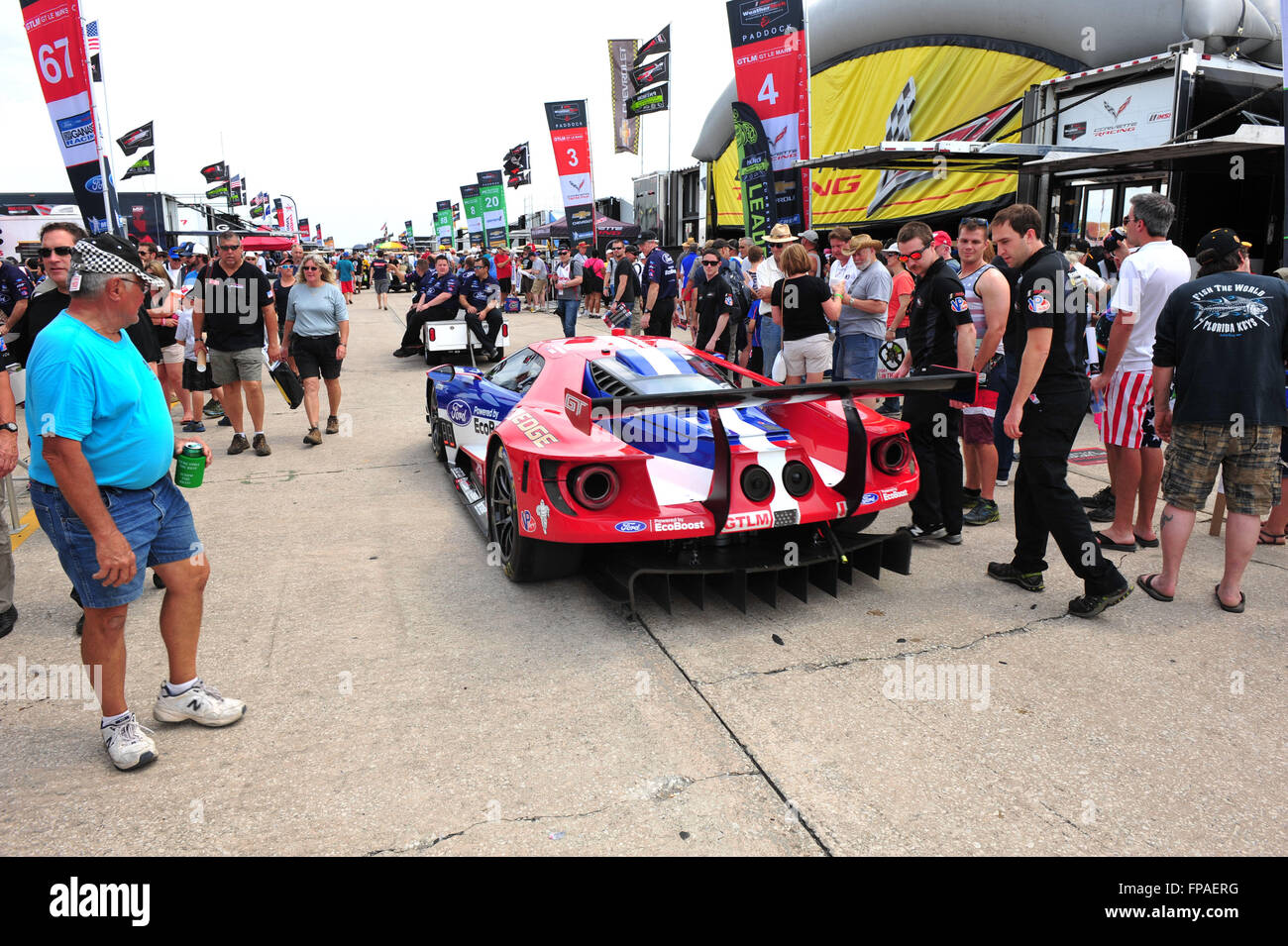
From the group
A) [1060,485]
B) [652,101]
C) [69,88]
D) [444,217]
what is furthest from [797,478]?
[444,217]

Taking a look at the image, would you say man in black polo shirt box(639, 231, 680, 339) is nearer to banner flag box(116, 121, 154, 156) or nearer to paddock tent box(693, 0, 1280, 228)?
paddock tent box(693, 0, 1280, 228)

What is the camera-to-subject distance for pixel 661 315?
10.7 m

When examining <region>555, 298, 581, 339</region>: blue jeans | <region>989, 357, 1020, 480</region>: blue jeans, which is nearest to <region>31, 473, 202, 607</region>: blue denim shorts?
<region>989, 357, 1020, 480</region>: blue jeans

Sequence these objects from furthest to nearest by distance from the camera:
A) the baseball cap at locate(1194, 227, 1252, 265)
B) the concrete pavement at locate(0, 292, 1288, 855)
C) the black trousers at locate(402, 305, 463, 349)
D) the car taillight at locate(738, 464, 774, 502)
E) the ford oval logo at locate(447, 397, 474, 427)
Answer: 1. the black trousers at locate(402, 305, 463, 349)
2. the ford oval logo at locate(447, 397, 474, 427)
3. the baseball cap at locate(1194, 227, 1252, 265)
4. the car taillight at locate(738, 464, 774, 502)
5. the concrete pavement at locate(0, 292, 1288, 855)

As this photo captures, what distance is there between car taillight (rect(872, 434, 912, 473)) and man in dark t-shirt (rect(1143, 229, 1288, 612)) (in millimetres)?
1225

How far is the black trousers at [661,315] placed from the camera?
34.8 feet

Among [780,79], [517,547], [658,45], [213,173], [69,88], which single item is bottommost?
[517,547]

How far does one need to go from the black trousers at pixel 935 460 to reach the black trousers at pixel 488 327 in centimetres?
895

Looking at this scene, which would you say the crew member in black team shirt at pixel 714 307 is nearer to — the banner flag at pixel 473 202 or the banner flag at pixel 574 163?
the banner flag at pixel 574 163

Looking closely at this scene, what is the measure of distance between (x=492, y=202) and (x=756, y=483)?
27.2 meters

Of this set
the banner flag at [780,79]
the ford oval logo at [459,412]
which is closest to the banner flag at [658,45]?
the banner flag at [780,79]

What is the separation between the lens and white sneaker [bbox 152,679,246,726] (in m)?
2.99

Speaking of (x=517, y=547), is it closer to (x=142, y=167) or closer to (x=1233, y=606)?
(x=1233, y=606)
